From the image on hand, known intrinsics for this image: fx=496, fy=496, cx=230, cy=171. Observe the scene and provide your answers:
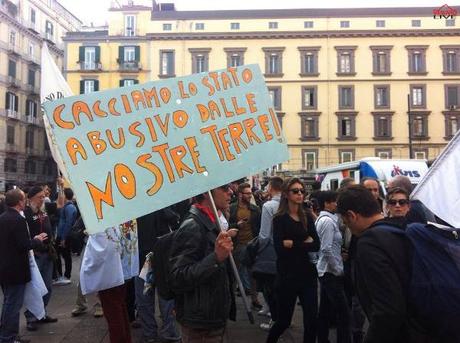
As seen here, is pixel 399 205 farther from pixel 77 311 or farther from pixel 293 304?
pixel 77 311

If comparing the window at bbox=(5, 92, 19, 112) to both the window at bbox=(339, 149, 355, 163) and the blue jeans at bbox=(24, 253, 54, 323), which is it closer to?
the window at bbox=(339, 149, 355, 163)

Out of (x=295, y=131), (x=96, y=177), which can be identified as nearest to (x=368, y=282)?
(x=96, y=177)

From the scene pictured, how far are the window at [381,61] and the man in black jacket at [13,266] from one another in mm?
42871

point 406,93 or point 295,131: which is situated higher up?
point 406,93

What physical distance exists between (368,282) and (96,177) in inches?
67.9

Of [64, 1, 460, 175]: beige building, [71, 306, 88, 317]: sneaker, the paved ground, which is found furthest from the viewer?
[64, 1, 460, 175]: beige building

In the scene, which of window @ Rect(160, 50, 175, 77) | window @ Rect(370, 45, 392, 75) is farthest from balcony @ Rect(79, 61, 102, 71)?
window @ Rect(370, 45, 392, 75)

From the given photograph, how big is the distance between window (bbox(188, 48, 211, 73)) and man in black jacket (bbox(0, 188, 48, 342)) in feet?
134

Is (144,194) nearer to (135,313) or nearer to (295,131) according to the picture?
(135,313)

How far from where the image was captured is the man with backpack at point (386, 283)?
225cm

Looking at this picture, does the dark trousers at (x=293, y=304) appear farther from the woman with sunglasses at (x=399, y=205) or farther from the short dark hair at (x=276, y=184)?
the short dark hair at (x=276, y=184)

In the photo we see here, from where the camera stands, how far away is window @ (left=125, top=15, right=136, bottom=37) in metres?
46.0

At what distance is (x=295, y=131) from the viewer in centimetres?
4441

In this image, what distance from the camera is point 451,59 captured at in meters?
44.2
